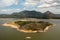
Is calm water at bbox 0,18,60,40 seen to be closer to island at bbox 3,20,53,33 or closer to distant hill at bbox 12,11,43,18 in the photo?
island at bbox 3,20,53,33

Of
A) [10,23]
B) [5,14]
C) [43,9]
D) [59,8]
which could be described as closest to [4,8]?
[5,14]

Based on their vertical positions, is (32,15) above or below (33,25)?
above

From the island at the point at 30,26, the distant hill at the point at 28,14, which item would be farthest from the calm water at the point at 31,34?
the distant hill at the point at 28,14

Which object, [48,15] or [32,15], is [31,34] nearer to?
[32,15]

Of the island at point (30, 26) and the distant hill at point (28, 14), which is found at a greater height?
the distant hill at point (28, 14)

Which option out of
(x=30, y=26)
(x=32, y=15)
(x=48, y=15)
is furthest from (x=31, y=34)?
(x=48, y=15)

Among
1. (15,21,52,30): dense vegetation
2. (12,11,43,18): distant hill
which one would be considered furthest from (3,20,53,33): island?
(12,11,43,18): distant hill

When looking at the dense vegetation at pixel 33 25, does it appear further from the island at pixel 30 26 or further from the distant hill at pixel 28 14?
the distant hill at pixel 28 14

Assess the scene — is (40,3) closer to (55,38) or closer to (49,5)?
(49,5)
